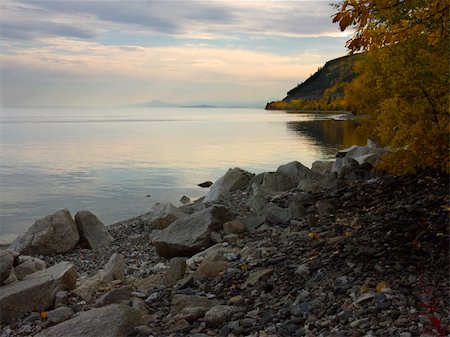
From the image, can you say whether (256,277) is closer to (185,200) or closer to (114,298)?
(114,298)

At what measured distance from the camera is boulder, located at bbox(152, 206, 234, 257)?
12.7 m

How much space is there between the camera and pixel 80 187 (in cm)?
3288

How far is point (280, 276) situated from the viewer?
29.3 feet

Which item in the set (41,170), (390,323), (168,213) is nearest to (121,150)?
(41,170)

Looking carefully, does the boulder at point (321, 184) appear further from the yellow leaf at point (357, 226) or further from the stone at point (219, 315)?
the stone at point (219, 315)

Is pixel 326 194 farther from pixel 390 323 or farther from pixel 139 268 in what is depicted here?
pixel 390 323

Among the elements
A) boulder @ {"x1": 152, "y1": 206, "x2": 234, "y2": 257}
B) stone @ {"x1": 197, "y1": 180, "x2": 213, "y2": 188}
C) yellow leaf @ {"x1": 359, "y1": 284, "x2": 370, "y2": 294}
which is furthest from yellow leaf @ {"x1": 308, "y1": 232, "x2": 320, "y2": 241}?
stone @ {"x1": 197, "y1": 180, "x2": 213, "y2": 188}

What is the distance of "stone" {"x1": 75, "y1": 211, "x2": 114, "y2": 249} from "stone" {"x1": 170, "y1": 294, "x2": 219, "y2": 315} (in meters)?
8.21

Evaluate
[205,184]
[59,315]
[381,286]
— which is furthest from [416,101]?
[205,184]

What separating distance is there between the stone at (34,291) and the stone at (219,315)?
3.86 metres

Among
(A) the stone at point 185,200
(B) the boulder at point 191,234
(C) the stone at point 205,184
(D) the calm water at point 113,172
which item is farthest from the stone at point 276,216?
(C) the stone at point 205,184

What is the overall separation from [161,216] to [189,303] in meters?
9.16

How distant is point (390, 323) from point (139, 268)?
7.61 m

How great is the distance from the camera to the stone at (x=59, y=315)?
9227 millimetres
